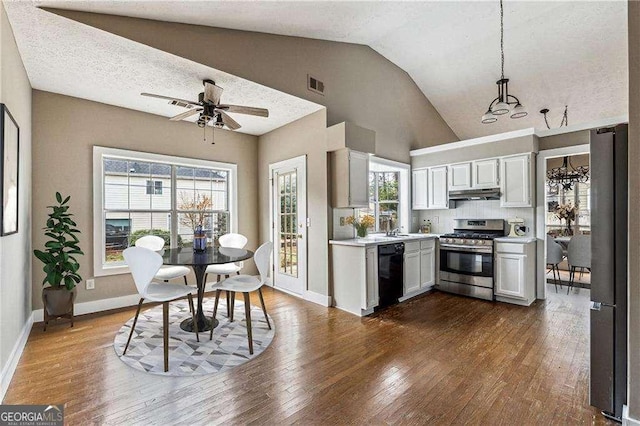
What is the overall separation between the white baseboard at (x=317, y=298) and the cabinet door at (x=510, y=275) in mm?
2447

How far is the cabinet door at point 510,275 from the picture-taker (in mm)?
4141

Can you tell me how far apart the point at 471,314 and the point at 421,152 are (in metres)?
2.93

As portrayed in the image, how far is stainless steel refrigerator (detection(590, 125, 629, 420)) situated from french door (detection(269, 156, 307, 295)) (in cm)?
323

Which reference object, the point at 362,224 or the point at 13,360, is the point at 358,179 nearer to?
the point at 362,224

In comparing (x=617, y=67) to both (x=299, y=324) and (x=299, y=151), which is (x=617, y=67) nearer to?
(x=299, y=151)

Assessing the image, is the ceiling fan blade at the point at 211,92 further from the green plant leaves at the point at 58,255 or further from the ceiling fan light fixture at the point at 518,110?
the ceiling fan light fixture at the point at 518,110

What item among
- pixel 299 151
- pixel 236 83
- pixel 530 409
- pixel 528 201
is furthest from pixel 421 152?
pixel 530 409

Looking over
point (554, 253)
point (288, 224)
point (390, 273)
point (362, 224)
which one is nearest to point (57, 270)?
point (288, 224)

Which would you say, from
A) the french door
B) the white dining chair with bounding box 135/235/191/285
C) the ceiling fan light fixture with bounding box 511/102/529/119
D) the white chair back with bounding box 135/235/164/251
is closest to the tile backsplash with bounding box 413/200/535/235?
the ceiling fan light fixture with bounding box 511/102/529/119

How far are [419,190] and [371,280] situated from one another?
8.02ft

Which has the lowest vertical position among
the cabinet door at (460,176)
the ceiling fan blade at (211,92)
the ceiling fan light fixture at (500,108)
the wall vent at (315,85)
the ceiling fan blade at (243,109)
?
the cabinet door at (460,176)

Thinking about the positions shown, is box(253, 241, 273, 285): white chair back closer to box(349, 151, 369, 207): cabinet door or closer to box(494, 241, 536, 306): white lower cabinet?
box(349, 151, 369, 207): cabinet door

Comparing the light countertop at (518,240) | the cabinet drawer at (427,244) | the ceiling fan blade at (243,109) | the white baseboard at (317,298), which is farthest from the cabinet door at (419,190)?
the ceiling fan blade at (243,109)

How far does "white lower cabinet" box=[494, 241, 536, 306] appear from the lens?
4145 millimetres
